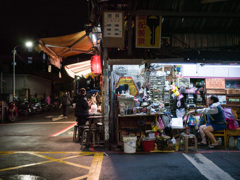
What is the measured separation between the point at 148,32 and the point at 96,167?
5.50 metres

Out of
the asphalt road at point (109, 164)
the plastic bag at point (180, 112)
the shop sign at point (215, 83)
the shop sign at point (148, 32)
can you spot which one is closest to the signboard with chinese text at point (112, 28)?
the shop sign at point (148, 32)

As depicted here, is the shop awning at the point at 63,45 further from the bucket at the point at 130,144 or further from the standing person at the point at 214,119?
the standing person at the point at 214,119

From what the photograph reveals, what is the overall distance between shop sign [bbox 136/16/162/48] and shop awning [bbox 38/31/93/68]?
3464 mm

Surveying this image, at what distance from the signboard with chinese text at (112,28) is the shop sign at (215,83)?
205 inches

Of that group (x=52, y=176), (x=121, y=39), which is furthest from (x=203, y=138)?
(x=52, y=176)

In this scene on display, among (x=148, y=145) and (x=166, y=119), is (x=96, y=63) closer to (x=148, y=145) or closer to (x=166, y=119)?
(x=166, y=119)

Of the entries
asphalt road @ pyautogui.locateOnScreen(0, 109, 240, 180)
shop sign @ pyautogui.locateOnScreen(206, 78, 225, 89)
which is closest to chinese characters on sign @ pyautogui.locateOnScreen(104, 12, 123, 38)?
asphalt road @ pyautogui.locateOnScreen(0, 109, 240, 180)

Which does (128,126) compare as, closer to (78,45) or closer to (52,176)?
(52,176)

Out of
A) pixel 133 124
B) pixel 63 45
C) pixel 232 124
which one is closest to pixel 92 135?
pixel 133 124

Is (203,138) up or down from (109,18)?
down

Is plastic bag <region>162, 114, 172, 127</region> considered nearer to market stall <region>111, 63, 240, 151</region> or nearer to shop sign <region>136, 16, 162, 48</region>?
market stall <region>111, 63, 240, 151</region>

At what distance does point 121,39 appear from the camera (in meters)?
8.07

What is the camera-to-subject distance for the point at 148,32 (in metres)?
8.39

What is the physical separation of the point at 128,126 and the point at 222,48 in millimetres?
5842
